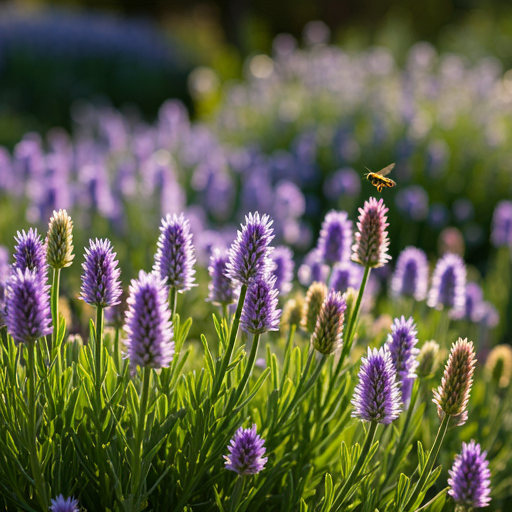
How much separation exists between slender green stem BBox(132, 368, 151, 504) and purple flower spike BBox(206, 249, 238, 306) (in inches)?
19.0

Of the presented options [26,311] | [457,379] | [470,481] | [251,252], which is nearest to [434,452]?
[470,481]

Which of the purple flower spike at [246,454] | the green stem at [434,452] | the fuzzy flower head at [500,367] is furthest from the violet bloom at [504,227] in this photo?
the purple flower spike at [246,454]

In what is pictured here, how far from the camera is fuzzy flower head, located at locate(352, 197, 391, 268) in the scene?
169 cm

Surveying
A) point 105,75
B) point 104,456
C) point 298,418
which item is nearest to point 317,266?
point 298,418

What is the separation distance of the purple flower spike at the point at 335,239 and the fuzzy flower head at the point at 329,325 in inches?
22.3

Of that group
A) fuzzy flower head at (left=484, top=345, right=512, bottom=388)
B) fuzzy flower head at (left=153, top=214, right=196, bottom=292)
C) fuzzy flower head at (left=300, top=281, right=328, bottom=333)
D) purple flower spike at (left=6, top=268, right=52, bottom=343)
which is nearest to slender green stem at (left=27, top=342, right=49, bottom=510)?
purple flower spike at (left=6, top=268, right=52, bottom=343)

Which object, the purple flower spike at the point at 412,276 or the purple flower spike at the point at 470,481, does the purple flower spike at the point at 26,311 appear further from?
the purple flower spike at the point at 412,276

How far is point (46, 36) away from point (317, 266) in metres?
12.7

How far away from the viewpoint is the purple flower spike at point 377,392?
1.54 metres

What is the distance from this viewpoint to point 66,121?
12.3m

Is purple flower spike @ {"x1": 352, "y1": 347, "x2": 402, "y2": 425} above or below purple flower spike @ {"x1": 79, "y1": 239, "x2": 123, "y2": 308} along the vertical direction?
below

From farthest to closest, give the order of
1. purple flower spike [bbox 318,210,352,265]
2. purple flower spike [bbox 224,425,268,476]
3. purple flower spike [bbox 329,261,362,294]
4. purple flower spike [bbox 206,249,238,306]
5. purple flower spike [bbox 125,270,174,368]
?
purple flower spike [bbox 329,261,362,294] → purple flower spike [bbox 318,210,352,265] → purple flower spike [bbox 206,249,238,306] → purple flower spike [bbox 224,425,268,476] → purple flower spike [bbox 125,270,174,368]

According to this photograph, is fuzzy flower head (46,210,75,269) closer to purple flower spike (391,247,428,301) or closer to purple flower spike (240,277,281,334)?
purple flower spike (240,277,281,334)

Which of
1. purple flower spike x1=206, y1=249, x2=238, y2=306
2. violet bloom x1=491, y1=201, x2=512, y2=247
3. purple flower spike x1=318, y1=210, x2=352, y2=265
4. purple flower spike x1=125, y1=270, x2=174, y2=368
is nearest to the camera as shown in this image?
purple flower spike x1=125, y1=270, x2=174, y2=368
